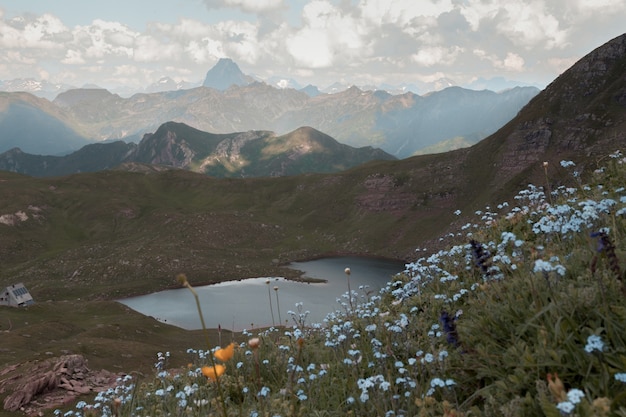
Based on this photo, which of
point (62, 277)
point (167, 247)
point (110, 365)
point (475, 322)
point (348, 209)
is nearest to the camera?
point (475, 322)

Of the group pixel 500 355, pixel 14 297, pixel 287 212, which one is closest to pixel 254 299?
pixel 14 297

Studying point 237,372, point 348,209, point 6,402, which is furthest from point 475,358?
point 348,209

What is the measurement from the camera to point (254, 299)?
293 feet

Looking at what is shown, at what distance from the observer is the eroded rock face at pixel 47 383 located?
23047 millimetres

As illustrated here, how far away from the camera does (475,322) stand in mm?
6422

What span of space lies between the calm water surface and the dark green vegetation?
9.61 m

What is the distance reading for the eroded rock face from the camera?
2305cm

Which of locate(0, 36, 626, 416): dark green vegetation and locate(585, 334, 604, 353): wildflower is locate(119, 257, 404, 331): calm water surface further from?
locate(585, 334, 604, 353): wildflower

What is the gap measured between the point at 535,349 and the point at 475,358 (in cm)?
96

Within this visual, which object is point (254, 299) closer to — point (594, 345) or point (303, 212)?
point (303, 212)

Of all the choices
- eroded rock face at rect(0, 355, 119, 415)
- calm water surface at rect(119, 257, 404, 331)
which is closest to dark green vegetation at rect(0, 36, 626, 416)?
calm water surface at rect(119, 257, 404, 331)

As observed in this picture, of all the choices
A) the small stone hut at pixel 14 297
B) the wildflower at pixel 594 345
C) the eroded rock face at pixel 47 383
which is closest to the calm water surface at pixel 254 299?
the small stone hut at pixel 14 297

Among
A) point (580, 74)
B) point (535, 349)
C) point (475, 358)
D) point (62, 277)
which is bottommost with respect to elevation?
point (62, 277)

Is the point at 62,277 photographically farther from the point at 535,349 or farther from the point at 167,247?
the point at 535,349
